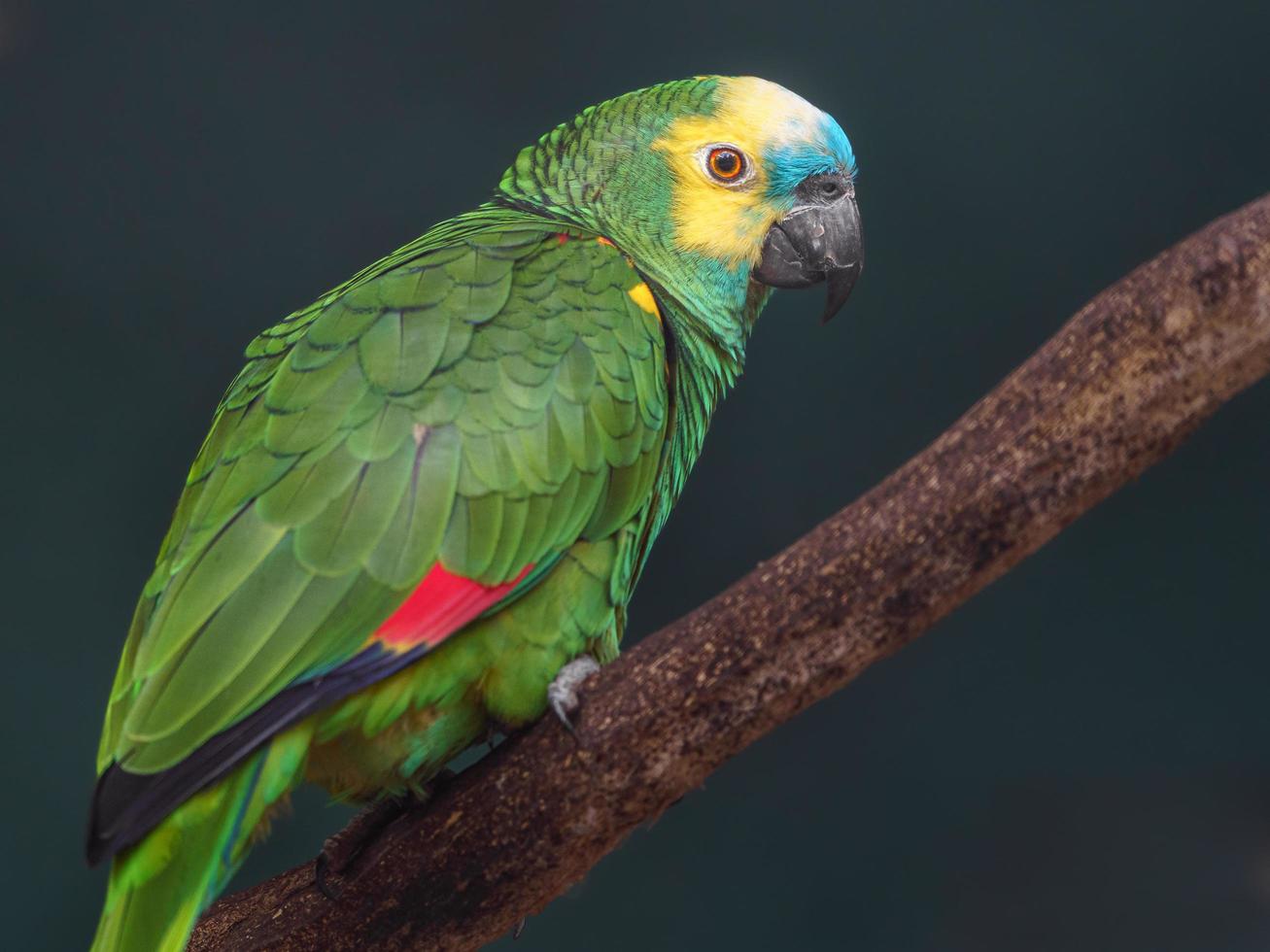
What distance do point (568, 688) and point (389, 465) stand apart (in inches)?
11.1

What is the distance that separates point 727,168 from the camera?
1580 mm

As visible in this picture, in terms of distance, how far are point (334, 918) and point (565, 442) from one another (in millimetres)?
549

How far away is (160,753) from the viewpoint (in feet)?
3.68

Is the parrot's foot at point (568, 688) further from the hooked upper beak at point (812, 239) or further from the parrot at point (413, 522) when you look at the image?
the hooked upper beak at point (812, 239)

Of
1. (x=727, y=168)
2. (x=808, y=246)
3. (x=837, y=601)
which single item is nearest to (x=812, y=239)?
(x=808, y=246)

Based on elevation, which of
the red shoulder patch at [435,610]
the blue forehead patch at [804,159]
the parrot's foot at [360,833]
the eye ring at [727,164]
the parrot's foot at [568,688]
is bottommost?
the parrot's foot at [360,833]

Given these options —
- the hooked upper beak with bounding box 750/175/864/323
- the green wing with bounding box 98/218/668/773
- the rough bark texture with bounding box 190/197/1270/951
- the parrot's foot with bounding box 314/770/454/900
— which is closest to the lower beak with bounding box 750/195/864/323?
the hooked upper beak with bounding box 750/175/864/323

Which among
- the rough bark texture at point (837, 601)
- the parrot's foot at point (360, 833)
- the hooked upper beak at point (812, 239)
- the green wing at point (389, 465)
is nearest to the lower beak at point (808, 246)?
the hooked upper beak at point (812, 239)

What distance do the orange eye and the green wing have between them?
0.22 m

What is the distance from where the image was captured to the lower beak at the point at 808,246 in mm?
1626

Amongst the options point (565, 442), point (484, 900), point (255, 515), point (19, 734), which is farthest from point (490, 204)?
point (19, 734)

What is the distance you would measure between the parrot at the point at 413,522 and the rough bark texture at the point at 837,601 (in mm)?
78

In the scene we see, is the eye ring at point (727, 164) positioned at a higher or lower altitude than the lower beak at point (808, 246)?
higher

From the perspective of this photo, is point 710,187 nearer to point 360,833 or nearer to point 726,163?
point 726,163
